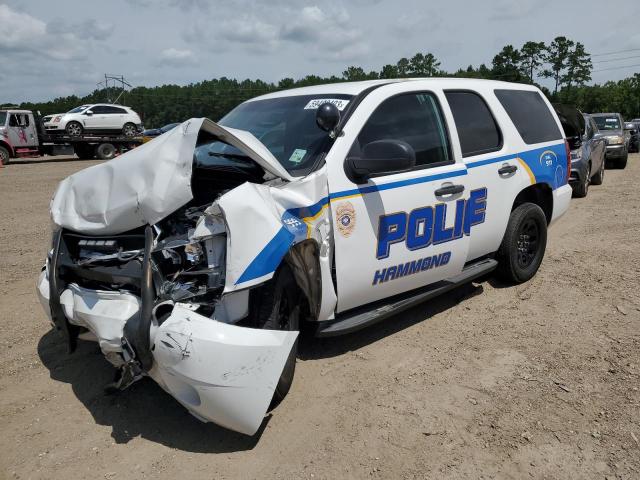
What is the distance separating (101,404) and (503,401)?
254 cm

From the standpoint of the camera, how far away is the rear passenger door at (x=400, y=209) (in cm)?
344

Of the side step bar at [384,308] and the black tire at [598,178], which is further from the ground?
the side step bar at [384,308]

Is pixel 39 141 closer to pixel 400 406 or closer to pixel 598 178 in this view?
pixel 598 178

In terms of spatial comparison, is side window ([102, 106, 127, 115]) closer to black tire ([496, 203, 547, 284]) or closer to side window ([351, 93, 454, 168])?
black tire ([496, 203, 547, 284])

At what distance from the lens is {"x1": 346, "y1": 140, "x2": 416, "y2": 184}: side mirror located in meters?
3.32

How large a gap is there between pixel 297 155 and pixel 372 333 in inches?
64.0

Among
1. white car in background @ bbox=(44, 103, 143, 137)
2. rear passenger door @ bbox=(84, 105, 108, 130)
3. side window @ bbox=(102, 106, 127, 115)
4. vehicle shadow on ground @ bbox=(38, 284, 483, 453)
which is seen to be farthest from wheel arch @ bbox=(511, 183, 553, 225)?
side window @ bbox=(102, 106, 127, 115)

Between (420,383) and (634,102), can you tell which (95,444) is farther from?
(634,102)

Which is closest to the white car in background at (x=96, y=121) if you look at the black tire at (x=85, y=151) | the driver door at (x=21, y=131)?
the driver door at (x=21, y=131)

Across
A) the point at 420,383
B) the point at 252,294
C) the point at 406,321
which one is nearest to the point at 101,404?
the point at 252,294

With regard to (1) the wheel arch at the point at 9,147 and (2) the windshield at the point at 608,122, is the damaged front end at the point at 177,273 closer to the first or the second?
(2) the windshield at the point at 608,122

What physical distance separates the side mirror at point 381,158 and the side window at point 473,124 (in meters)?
1.12

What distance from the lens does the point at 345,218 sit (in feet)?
11.1

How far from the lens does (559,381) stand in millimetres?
3504
